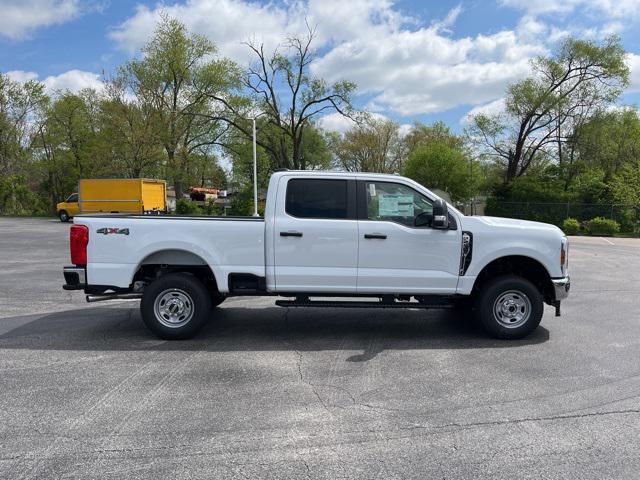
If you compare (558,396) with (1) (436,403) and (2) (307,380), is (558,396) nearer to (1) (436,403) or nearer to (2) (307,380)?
(1) (436,403)

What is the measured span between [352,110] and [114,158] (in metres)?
20.8

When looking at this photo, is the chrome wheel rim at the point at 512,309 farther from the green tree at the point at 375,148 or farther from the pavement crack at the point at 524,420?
the green tree at the point at 375,148

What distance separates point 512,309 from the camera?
6387 millimetres

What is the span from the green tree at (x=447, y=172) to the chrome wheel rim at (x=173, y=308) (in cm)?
4015

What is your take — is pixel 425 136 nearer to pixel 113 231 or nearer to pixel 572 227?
pixel 572 227

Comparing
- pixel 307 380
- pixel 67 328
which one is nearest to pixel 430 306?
pixel 307 380

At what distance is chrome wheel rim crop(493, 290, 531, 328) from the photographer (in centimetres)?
634

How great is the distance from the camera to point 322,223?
615 centimetres

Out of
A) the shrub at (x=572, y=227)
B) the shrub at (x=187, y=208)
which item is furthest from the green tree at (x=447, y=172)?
the shrub at (x=187, y=208)

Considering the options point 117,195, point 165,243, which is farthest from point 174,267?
point 117,195

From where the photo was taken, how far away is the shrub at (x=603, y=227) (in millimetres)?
30047

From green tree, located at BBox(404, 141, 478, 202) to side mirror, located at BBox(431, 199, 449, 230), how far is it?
129 ft

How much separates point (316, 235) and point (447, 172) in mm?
40711

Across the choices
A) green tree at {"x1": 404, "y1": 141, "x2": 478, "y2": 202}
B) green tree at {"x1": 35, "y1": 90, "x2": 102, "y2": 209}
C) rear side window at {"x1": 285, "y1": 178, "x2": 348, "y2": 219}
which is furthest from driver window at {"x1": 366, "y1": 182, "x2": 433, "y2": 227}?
green tree at {"x1": 35, "y1": 90, "x2": 102, "y2": 209}
